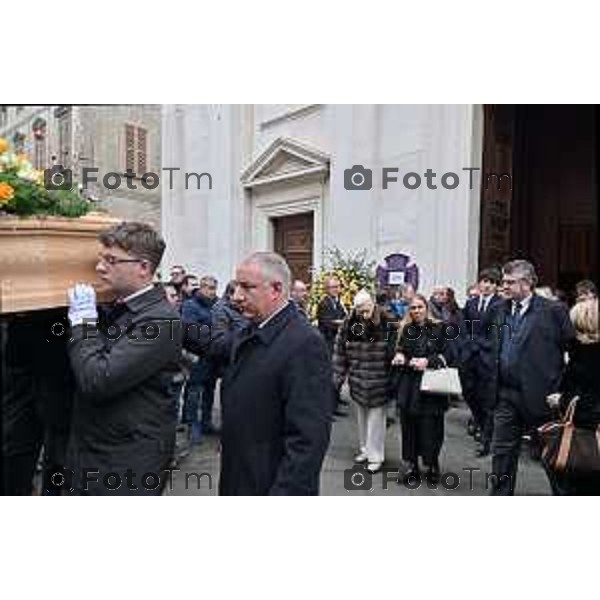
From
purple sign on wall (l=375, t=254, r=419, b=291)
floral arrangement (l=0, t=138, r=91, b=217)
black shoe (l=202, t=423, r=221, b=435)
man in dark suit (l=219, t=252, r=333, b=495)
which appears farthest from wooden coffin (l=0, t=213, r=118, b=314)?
purple sign on wall (l=375, t=254, r=419, b=291)

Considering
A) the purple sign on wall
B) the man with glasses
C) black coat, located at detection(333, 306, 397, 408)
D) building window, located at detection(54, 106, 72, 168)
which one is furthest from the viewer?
black coat, located at detection(333, 306, 397, 408)

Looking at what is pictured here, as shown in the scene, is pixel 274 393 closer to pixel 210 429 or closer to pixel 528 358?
pixel 210 429

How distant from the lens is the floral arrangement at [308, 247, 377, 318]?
2934mm

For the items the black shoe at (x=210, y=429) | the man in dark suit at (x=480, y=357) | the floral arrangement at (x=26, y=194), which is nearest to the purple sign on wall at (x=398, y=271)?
the man in dark suit at (x=480, y=357)

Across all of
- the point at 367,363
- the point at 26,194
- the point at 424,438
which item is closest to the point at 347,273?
the point at 367,363

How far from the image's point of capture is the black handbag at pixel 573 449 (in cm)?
251

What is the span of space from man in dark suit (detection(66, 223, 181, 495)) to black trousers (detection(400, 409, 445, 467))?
4.37 ft

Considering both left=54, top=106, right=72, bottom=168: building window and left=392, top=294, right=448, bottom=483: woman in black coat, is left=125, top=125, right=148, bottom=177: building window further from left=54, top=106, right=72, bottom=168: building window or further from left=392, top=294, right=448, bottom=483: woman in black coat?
left=392, top=294, right=448, bottom=483: woman in black coat

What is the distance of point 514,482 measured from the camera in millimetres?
2992

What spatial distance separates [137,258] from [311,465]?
778 millimetres

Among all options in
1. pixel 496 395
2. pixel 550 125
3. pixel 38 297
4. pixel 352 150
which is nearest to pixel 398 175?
pixel 352 150

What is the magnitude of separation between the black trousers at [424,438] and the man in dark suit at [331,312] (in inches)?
21.4

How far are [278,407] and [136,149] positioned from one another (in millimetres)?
1260
